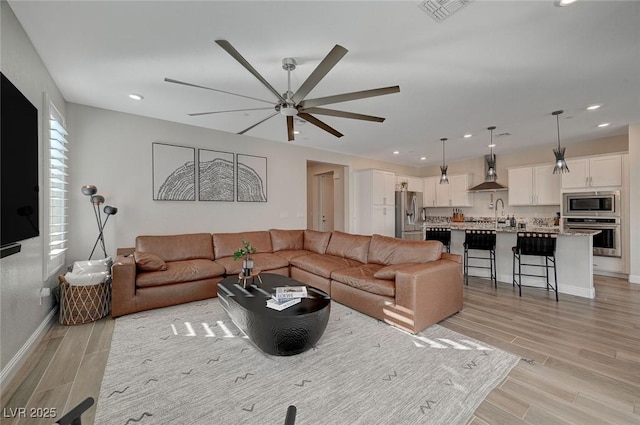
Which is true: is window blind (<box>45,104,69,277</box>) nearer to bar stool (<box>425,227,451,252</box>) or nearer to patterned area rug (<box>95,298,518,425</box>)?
patterned area rug (<box>95,298,518,425</box>)

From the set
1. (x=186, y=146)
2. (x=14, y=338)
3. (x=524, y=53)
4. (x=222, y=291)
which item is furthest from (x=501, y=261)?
(x=14, y=338)

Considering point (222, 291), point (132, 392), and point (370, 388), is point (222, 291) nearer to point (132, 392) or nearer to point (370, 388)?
point (132, 392)

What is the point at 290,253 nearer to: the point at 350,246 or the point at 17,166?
the point at 350,246

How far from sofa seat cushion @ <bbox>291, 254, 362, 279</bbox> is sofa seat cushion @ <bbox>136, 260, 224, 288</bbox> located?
1190mm

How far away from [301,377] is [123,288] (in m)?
2.46

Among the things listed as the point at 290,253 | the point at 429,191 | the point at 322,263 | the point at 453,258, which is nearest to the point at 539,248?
the point at 453,258

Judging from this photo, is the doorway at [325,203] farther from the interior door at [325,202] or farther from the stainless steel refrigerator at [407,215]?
the stainless steel refrigerator at [407,215]

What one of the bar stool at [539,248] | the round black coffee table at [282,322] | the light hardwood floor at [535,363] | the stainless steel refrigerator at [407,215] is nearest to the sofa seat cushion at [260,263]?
the round black coffee table at [282,322]

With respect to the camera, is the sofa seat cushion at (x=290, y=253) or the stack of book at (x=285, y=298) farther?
the sofa seat cushion at (x=290, y=253)

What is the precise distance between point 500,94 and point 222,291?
4.08 meters

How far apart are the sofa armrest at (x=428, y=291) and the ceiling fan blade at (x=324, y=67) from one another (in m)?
1.99

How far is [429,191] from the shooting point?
8.04m

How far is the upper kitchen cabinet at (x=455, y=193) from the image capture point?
23.9ft

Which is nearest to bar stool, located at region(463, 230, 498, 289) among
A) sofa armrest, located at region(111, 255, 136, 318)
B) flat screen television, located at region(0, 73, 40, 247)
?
sofa armrest, located at region(111, 255, 136, 318)
